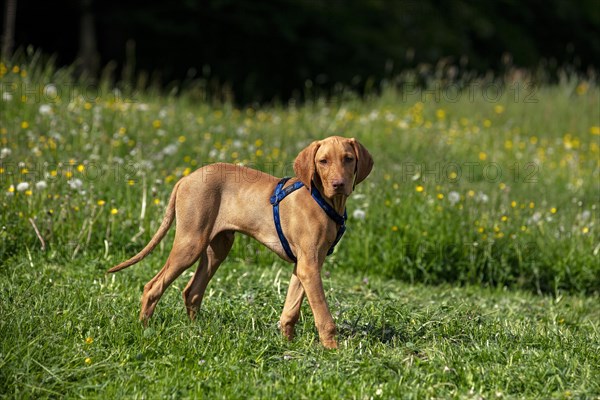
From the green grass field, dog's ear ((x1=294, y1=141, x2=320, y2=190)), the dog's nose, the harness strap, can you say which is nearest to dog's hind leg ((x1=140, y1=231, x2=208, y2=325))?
the green grass field

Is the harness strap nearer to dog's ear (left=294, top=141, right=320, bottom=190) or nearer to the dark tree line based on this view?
dog's ear (left=294, top=141, right=320, bottom=190)

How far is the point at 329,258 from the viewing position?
698 centimetres

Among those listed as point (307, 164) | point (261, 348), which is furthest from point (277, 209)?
point (261, 348)

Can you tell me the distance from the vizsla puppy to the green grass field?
302mm

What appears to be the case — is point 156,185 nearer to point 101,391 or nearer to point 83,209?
point 83,209

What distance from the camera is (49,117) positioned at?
28.4 feet

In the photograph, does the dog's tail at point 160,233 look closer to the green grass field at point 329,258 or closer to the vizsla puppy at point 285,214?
the vizsla puppy at point 285,214

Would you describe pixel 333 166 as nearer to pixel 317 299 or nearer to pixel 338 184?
pixel 338 184

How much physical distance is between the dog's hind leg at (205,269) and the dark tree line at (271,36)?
42.2 feet

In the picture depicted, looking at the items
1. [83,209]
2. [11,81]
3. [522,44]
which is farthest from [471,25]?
[83,209]

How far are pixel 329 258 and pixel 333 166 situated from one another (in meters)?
2.71

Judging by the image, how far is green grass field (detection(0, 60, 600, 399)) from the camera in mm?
4137

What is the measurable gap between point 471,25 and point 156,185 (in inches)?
593

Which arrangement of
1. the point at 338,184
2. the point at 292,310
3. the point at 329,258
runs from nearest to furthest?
1. the point at 338,184
2. the point at 292,310
3. the point at 329,258
